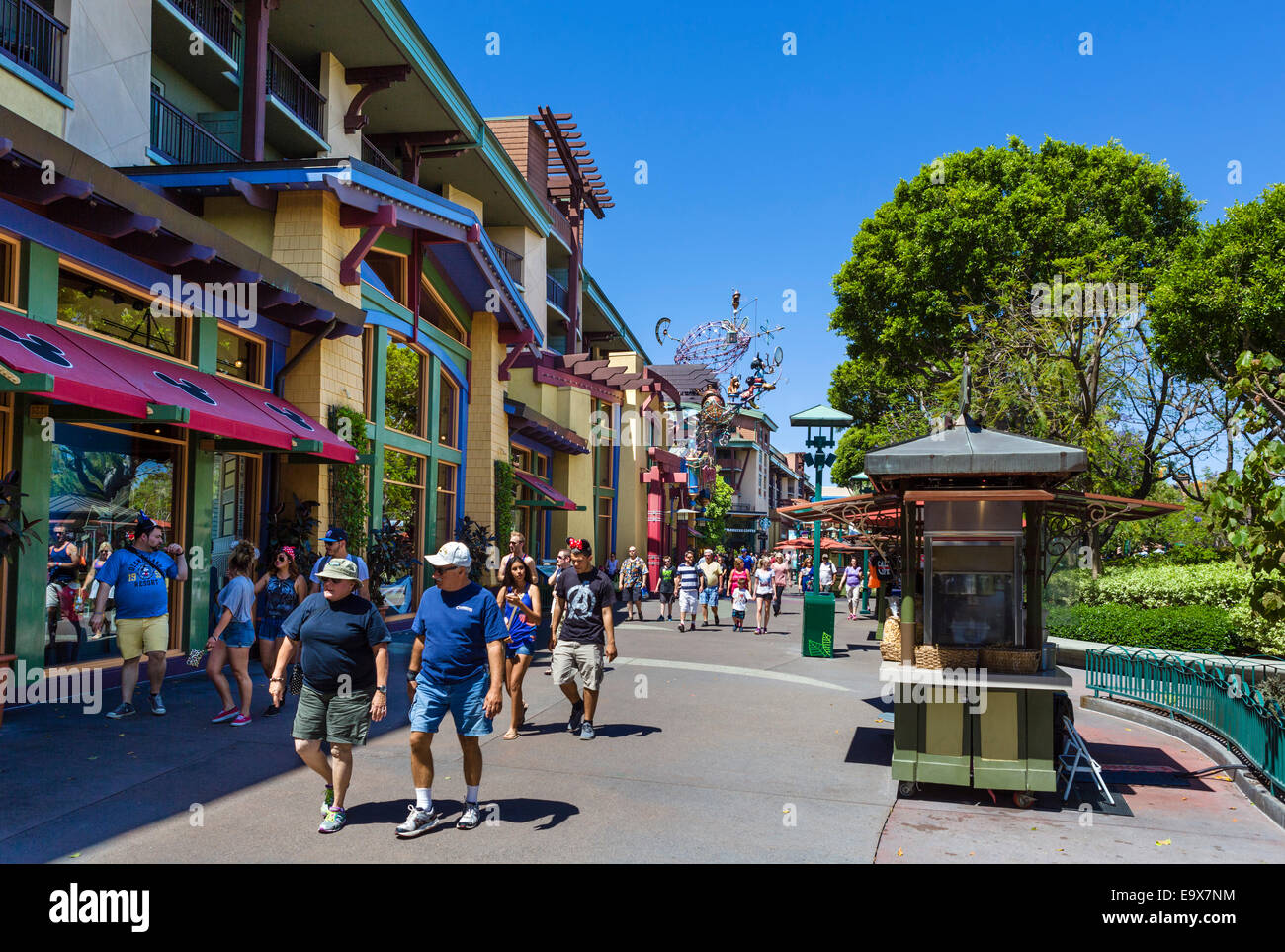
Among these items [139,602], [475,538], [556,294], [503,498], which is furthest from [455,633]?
[556,294]

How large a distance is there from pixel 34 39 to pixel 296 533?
20.6 ft

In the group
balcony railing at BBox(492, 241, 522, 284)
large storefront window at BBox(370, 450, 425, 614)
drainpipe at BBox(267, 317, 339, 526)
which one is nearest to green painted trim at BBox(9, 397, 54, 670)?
drainpipe at BBox(267, 317, 339, 526)

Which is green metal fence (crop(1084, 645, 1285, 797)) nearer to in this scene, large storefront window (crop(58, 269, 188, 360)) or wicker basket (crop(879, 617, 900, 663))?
wicker basket (crop(879, 617, 900, 663))

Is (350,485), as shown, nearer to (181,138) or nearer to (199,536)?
Result: (199,536)

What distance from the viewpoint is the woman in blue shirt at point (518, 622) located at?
8.98 meters

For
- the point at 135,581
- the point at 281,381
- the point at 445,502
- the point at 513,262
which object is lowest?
the point at 135,581

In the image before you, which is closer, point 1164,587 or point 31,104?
point 31,104

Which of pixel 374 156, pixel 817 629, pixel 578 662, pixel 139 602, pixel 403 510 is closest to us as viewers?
pixel 139 602

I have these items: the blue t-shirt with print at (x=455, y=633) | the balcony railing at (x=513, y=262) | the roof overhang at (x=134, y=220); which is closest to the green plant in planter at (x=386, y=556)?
the roof overhang at (x=134, y=220)

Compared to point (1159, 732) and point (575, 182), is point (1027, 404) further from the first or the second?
point (575, 182)

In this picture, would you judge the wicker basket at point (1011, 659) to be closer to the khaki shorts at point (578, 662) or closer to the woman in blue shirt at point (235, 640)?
the khaki shorts at point (578, 662)

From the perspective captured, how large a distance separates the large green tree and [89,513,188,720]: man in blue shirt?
14.8 metres

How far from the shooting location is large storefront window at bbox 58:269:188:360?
9.98 metres

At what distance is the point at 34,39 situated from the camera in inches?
424
